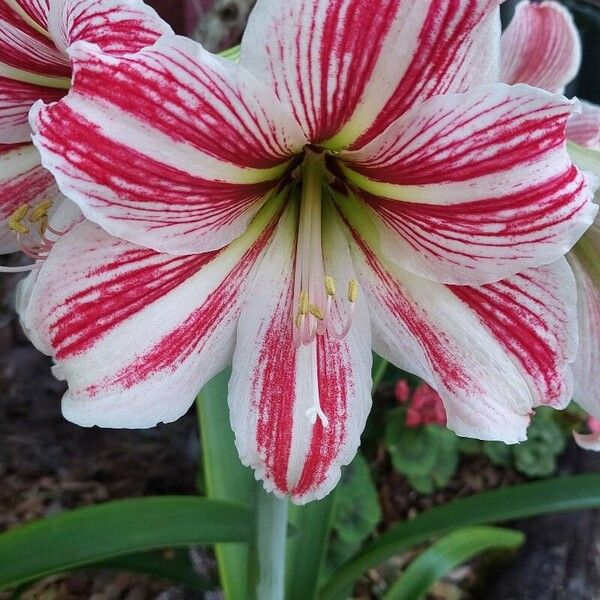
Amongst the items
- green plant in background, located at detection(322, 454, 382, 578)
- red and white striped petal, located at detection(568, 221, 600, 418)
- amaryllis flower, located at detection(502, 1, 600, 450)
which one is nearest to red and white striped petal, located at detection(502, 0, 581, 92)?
amaryllis flower, located at detection(502, 1, 600, 450)

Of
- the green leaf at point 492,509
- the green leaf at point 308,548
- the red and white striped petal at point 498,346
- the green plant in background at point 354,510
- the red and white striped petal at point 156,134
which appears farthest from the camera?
the green plant in background at point 354,510

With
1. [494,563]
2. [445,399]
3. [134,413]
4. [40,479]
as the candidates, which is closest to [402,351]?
[445,399]

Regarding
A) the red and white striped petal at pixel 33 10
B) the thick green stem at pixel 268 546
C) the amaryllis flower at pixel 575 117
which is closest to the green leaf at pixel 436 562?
the thick green stem at pixel 268 546

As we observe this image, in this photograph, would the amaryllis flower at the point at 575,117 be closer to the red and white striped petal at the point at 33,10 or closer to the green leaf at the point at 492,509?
the green leaf at the point at 492,509

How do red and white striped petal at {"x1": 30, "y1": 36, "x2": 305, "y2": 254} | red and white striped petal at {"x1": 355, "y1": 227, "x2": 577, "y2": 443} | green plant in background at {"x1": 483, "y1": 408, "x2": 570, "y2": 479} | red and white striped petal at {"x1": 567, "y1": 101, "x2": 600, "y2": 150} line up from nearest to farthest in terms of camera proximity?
red and white striped petal at {"x1": 30, "y1": 36, "x2": 305, "y2": 254}, red and white striped petal at {"x1": 355, "y1": 227, "x2": 577, "y2": 443}, red and white striped petal at {"x1": 567, "y1": 101, "x2": 600, "y2": 150}, green plant in background at {"x1": 483, "y1": 408, "x2": 570, "y2": 479}

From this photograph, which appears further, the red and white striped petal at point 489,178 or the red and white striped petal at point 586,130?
the red and white striped petal at point 586,130

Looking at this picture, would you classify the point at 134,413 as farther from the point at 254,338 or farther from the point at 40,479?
the point at 40,479

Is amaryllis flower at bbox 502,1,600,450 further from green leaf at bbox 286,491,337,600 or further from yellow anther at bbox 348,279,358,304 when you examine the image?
green leaf at bbox 286,491,337,600
